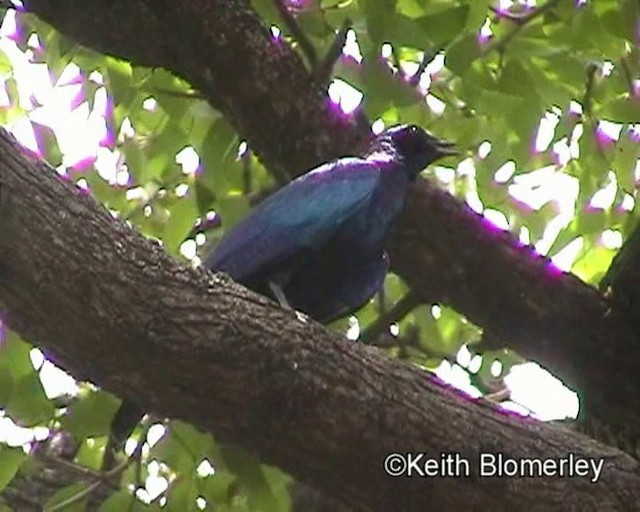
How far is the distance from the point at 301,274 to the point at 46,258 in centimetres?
103

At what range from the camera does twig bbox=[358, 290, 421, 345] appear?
12.1 ft

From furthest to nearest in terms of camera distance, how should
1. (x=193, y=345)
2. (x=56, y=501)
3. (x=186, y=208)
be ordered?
(x=186, y=208), (x=56, y=501), (x=193, y=345)

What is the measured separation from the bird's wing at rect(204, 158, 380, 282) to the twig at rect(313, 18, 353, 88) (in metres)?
0.24

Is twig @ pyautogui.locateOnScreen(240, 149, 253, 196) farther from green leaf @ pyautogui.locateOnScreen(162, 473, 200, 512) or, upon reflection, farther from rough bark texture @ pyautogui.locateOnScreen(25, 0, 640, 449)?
green leaf @ pyautogui.locateOnScreen(162, 473, 200, 512)

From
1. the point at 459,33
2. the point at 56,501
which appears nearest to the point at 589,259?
the point at 459,33

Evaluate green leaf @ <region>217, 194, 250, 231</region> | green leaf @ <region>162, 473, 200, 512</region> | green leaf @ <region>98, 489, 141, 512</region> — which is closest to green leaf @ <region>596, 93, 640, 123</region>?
green leaf @ <region>217, 194, 250, 231</region>

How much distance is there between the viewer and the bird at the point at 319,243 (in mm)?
3119

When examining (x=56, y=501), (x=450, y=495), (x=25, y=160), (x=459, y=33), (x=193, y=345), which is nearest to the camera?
(x=25, y=160)

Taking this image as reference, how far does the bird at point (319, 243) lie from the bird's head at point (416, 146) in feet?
0.52

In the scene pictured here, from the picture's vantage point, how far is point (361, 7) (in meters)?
3.14

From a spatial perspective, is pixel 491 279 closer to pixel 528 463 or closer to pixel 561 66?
pixel 561 66

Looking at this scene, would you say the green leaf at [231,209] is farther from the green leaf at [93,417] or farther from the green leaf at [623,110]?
the green leaf at [623,110]

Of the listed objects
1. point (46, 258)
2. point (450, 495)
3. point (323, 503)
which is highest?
point (46, 258)

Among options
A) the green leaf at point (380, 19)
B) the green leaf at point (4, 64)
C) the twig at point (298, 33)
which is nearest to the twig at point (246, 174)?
the twig at point (298, 33)
